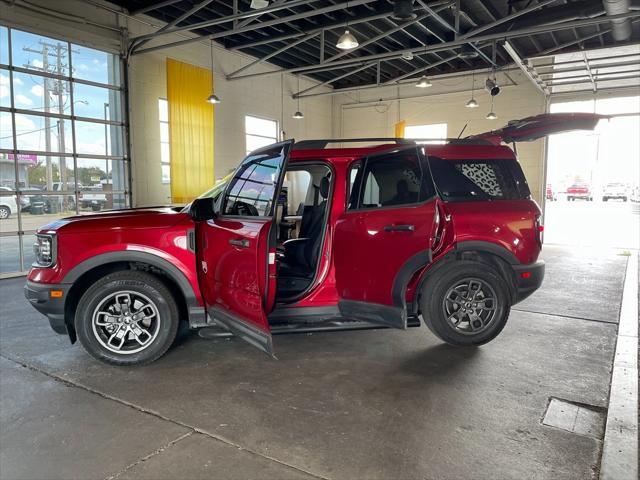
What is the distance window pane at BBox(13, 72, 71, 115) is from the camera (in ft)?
24.7

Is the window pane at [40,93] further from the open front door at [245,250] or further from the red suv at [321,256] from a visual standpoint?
the open front door at [245,250]

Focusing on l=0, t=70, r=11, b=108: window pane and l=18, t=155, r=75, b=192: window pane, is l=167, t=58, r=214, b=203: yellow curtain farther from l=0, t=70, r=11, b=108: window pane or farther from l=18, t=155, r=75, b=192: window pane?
l=0, t=70, r=11, b=108: window pane

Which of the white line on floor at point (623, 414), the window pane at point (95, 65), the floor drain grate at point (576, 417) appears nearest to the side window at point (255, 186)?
the floor drain grate at point (576, 417)

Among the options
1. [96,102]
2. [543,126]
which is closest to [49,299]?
[543,126]

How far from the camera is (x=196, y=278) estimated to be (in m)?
3.37

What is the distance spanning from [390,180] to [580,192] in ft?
118

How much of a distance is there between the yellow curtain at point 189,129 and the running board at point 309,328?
732cm

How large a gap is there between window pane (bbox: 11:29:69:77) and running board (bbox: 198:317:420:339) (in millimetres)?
6934

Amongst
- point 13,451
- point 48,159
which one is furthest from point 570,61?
point 13,451

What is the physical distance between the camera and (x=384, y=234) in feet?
10.9

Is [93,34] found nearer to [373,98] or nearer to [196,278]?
[196,278]

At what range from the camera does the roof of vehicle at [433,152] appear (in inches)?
140

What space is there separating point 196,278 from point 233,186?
2.56ft

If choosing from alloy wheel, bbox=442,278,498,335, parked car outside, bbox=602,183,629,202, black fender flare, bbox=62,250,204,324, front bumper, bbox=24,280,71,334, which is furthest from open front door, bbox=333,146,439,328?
parked car outside, bbox=602,183,629,202
